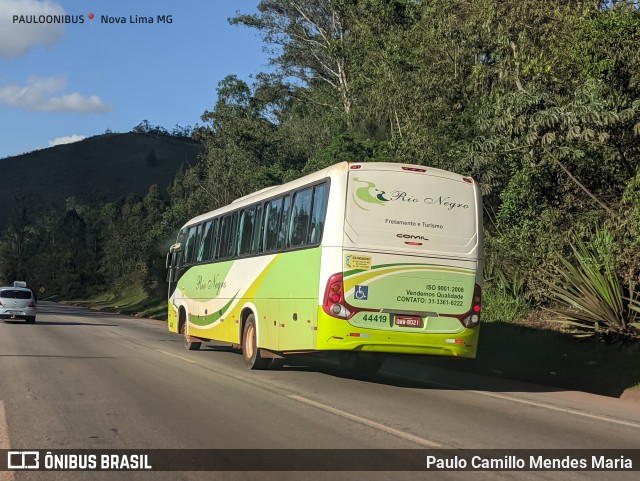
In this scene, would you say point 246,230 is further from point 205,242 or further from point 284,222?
point 205,242

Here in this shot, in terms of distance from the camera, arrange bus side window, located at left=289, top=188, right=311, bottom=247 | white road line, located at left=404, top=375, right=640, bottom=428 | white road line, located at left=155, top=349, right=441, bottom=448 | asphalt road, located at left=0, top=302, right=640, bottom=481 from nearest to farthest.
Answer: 1. asphalt road, located at left=0, top=302, right=640, bottom=481
2. white road line, located at left=155, top=349, right=441, bottom=448
3. white road line, located at left=404, top=375, right=640, bottom=428
4. bus side window, located at left=289, top=188, right=311, bottom=247

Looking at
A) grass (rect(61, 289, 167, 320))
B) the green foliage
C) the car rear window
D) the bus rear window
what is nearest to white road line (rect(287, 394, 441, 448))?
the bus rear window

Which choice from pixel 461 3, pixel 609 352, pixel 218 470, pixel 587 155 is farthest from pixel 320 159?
pixel 218 470

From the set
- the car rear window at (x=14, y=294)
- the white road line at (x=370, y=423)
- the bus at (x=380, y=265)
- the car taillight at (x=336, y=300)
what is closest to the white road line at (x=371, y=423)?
the white road line at (x=370, y=423)

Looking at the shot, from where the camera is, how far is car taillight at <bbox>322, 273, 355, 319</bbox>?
1191 centimetres

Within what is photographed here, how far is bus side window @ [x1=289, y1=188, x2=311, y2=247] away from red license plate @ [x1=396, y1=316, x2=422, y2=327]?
2.09m

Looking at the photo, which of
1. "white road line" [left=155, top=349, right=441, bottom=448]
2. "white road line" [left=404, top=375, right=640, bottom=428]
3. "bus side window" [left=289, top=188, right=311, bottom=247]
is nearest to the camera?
"white road line" [left=155, top=349, right=441, bottom=448]

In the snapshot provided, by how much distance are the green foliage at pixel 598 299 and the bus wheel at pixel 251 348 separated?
5809mm

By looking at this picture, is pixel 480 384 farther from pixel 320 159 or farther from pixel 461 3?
pixel 320 159

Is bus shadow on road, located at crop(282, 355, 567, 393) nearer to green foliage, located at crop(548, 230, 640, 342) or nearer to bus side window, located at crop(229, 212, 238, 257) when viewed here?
green foliage, located at crop(548, 230, 640, 342)

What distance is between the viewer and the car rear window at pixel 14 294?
33375 millimetres

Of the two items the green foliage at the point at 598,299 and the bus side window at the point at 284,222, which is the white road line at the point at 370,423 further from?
the green foliage at the point at 598,299

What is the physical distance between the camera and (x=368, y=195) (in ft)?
40.3

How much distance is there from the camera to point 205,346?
22.2 metres
